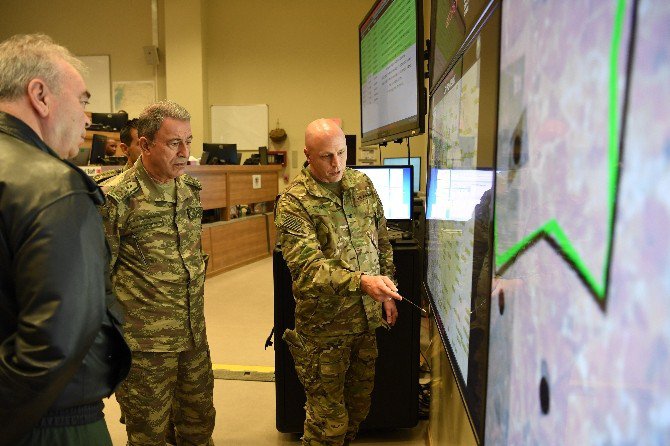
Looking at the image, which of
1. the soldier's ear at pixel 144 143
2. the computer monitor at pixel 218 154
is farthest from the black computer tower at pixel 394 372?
the computer monitor at pixel 218 154

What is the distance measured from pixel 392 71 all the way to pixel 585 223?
7.98ft

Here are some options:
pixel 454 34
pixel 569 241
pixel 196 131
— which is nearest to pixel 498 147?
pixel 569 241

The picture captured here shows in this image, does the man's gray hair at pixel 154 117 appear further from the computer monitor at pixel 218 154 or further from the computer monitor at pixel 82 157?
the computer monitor at pixel 218 154

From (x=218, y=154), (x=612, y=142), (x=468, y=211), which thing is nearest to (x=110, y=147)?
(x=218, y=154)

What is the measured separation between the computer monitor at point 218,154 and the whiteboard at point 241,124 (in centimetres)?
200

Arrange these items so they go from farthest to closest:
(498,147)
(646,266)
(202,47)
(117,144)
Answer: (202,47) < (117,144) < (498,147) < (646,266)

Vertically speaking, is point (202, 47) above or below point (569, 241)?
above

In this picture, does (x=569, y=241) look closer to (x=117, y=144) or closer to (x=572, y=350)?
(x=572, y=350)

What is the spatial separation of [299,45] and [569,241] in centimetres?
834

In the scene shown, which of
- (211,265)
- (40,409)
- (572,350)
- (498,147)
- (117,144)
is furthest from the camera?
(211,265)

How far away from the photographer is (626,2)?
1.26 feet

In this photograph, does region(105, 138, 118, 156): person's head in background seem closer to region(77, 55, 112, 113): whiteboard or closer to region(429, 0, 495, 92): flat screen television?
region(429, 0, 495, 92): flat screen television

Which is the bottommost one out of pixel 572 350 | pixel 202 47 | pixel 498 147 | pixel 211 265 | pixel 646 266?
pixel 211 265

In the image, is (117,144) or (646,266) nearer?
(646,266)
